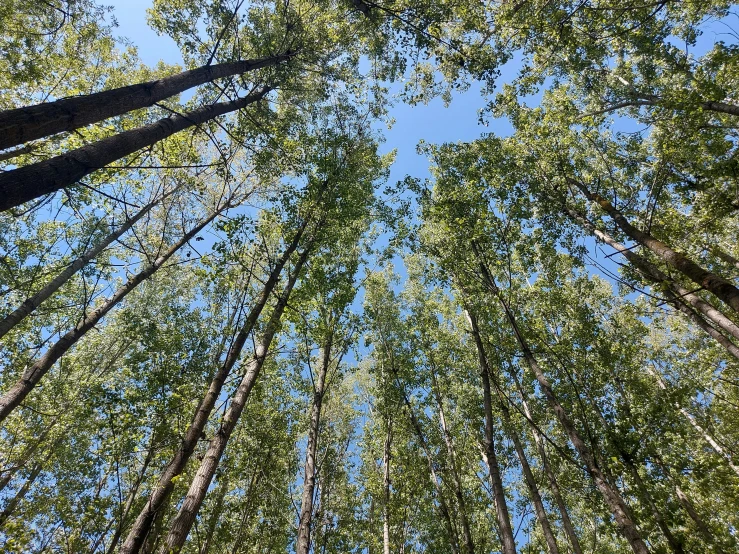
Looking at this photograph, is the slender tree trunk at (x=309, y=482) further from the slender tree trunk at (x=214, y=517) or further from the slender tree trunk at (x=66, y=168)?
the slender tree trunk at (x=66, y=168)

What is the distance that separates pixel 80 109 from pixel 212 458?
5.09 meters

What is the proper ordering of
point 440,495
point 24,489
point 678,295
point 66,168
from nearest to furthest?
1. point 66,168
2. point 678,295
3. point 440,495
4. point 24,489

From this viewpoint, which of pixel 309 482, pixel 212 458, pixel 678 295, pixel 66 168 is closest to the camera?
pixel 66 168

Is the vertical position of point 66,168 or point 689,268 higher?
point 689,268

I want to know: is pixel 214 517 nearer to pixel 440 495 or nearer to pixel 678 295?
pixel 440 495

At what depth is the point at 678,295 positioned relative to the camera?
6.33m

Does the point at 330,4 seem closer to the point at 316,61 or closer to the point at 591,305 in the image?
the point at 316,61

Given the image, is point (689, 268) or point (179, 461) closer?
point (179, 461)

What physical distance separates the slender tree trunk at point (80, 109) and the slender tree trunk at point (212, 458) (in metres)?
4.33

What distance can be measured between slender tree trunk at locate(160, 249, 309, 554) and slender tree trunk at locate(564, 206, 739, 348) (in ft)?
21.9

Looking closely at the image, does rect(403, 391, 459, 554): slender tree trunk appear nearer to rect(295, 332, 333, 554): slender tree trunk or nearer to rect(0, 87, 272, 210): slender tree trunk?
rect(295, 332, 333, 554): slender tree trunk

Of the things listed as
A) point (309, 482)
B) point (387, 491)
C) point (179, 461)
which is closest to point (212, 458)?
point (179, 461)

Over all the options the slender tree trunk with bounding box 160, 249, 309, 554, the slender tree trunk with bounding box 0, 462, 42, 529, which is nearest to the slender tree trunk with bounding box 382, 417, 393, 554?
the slender tree trunk with bounding box 160, 249, 309, 554

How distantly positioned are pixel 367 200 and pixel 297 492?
12947 millimetres
